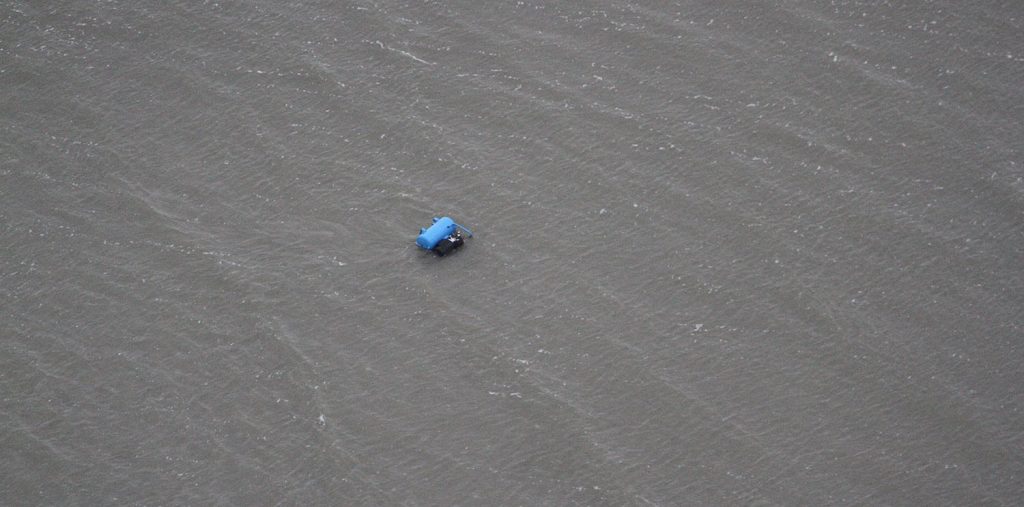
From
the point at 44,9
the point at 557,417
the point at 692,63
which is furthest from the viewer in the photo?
the point at 44,9

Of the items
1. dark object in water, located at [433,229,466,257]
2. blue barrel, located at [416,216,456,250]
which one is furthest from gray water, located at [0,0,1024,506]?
blue barrel, located at [416,216,456,250]

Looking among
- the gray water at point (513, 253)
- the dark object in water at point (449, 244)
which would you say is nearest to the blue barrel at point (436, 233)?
the dark object in water at point (449, 244)

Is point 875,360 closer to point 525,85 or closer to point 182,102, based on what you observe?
point 525,85

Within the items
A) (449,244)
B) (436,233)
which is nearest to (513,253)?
(449,244)

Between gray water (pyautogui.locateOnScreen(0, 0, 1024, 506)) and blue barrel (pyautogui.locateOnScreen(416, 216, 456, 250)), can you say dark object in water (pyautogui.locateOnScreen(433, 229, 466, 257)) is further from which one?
gray water (pyautogui.locateOnScreen(0, 0, 1024, 506))

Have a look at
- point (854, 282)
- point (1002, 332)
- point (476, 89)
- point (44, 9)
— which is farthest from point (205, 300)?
point (1002, 332)

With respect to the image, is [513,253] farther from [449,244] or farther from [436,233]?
[436,233]
